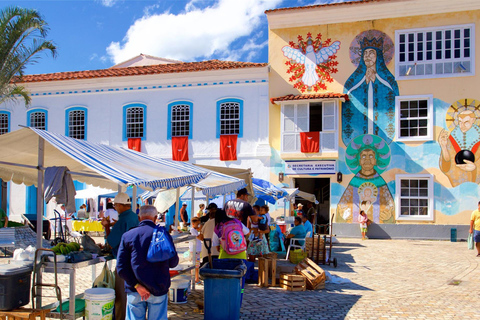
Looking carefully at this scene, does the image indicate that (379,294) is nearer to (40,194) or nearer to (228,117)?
(40,194)

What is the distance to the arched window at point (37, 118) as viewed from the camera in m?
23.8

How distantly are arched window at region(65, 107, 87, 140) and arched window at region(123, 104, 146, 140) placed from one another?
2.23 meters

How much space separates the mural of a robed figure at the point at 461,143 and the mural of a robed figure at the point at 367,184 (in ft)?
7.61

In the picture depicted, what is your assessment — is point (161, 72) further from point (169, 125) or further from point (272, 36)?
point (272, 36)

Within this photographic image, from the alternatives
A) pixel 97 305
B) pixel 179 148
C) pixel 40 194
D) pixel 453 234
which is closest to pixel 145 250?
pixel 97 305

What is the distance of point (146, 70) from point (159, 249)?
62.8 ft

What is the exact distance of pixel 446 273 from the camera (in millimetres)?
10867

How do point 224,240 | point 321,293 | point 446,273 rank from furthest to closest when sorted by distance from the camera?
1. point 446,273
2. point 321,293
3. point 224,240

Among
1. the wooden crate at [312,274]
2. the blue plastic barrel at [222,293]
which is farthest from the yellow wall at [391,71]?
the blue plastic barrel at [222,293]

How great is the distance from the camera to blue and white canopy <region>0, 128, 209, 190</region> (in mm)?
6055

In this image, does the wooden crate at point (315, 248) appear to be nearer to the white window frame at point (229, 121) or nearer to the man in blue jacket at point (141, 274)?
the man in blue jacket at point (141, 274)

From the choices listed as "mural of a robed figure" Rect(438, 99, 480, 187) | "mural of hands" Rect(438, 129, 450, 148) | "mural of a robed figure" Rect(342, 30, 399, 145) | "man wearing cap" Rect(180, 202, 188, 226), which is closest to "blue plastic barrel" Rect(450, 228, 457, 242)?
"mural of a robed figure" Rect(438, 99, 480, 187)

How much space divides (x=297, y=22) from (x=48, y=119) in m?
13.3

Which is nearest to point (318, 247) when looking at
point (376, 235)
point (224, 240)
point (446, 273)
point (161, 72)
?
point (446, 273)
